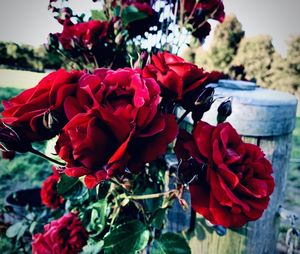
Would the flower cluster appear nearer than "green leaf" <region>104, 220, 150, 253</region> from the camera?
Yes

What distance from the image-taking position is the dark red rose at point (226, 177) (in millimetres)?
457

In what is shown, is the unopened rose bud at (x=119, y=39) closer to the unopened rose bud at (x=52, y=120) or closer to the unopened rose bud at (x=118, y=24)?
the unopened rose bud at (x=118, y=24)

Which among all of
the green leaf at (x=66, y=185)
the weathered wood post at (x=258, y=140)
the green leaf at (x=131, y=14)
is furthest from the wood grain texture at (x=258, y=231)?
the green leaf at (x=131, y=14)

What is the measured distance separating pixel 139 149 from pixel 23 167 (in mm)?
3287

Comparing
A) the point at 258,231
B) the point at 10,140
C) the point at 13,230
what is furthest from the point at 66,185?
the point at 13,230

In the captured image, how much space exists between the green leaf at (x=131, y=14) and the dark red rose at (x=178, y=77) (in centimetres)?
29

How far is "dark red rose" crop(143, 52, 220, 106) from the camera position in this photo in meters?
0.52

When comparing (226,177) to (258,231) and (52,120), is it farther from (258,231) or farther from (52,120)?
(258,231)

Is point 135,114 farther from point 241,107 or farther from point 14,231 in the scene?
point 14,231

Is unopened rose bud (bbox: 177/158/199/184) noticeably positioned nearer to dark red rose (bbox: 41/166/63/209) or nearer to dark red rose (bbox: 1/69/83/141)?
dark red rose (bbox: 1/69/83/141)

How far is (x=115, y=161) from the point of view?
399 mm

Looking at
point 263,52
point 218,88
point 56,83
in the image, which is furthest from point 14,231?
point 263,52

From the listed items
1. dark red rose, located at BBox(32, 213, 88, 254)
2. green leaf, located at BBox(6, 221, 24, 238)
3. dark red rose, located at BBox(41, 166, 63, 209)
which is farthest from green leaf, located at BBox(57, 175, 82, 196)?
green leaf, located at BBox(6, 221, 24, 238)

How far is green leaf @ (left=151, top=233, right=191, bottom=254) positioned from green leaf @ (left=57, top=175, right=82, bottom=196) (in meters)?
0.23
